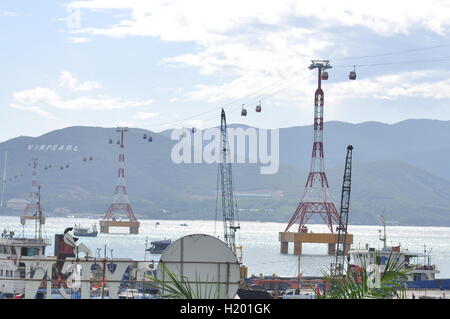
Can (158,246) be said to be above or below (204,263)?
below

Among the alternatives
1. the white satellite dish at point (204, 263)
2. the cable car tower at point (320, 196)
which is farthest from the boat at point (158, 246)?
the white satellite dish at point (204, 263)

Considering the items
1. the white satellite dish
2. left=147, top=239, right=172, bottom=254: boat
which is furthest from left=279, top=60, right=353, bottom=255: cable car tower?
the white satellite dish

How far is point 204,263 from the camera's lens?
17.5 meters

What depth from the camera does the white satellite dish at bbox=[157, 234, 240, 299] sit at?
680 inches

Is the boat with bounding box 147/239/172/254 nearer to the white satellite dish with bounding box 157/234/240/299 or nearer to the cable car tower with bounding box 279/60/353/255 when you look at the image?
the cable car tower with bounding box 279/60/353/255

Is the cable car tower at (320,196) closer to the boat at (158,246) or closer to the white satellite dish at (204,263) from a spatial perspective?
the boat at (158,246)

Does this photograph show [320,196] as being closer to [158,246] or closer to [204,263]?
[158,246]

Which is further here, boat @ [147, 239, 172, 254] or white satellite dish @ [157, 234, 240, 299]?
boat @ [147, 239, 172, 254]

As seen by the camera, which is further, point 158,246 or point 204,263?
point 158,246

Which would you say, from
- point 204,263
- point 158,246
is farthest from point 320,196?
point 204,263

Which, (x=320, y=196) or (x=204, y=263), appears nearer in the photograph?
(x=204, y=263)

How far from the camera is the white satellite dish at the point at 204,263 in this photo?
56.6ft
